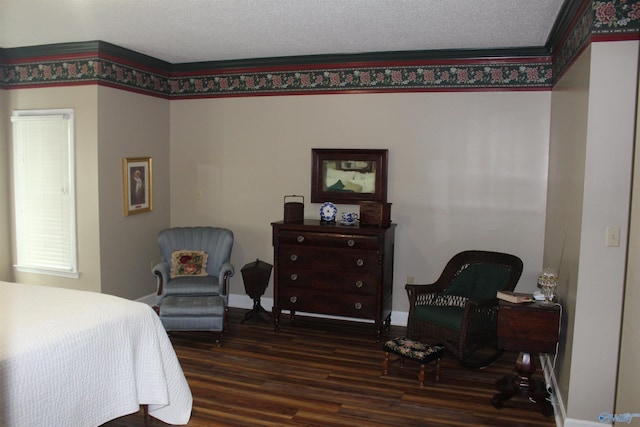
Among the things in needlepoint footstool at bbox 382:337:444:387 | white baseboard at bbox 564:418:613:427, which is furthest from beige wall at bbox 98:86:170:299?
white baseboard at bbox 564:418:613:427

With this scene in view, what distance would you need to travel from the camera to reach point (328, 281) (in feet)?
17.2

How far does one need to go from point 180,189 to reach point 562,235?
14.1 ft

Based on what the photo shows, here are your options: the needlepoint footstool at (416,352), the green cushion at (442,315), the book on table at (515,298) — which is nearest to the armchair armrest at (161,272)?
the needlepoint footstool at (416,352)

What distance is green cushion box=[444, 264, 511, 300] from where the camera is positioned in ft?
15.5

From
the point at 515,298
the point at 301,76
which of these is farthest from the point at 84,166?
the point at 515,298

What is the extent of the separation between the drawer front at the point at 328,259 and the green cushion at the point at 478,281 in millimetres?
748

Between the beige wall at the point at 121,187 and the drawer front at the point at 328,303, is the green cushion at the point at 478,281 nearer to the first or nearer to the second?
the drawer front at the point at 328,303

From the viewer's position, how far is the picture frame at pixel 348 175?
18.2ft

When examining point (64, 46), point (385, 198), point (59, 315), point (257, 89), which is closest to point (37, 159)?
point (64, 46)

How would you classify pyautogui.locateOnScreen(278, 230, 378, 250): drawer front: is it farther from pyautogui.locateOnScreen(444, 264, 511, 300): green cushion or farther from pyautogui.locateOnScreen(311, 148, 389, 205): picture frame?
pyautogui.locateOnScreen(444, 264, 511, 300): green cushion

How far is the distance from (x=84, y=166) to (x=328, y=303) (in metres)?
2.83

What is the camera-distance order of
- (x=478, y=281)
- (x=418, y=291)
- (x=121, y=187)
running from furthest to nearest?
(x=121, y=187) → (x=478, y=281) → (x=418, y=291)

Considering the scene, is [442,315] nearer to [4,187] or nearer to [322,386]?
[322,386]

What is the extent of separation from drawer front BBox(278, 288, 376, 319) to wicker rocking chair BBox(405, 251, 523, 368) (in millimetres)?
544
